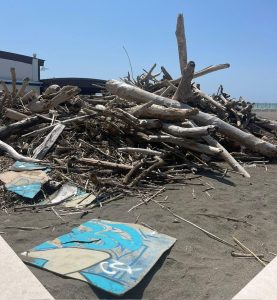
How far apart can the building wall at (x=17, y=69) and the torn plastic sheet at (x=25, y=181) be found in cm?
2522

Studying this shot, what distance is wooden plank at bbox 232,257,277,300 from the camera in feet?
8.49

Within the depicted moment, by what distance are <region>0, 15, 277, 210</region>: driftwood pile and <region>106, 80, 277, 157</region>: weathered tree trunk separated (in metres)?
0.02

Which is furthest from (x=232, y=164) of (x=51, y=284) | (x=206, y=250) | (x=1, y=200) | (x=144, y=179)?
(x=51, y=284)

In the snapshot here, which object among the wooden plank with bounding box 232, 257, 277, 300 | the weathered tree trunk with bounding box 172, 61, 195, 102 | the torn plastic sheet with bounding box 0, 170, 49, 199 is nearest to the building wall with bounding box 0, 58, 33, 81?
the weathered tree trunk with bounding box 172, 61, 195, 102

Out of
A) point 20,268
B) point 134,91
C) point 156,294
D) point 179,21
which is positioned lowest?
point 156,294

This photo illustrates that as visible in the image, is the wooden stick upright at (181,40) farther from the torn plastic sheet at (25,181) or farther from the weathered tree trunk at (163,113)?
the torn plastic sheet at (25,181)

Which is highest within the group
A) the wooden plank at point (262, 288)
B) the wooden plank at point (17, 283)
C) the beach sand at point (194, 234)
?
the wooden plank at point (17, 283)

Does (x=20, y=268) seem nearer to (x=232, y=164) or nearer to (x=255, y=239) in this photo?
(x=255, y=239)

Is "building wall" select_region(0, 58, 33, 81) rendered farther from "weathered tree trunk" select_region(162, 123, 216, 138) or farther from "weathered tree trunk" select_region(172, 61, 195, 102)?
"weathered tree trunk" select_region(162, 123, 216, 138)

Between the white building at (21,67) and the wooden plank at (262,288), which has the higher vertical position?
the white building at (21,67)

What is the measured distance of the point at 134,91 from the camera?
8125 mm

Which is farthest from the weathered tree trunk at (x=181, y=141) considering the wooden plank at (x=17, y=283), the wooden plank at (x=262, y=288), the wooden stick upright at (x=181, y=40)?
the wooden plank at (x=17, y=283)

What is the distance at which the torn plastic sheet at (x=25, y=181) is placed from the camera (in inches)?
210

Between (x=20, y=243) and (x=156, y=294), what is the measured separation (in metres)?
1.63
